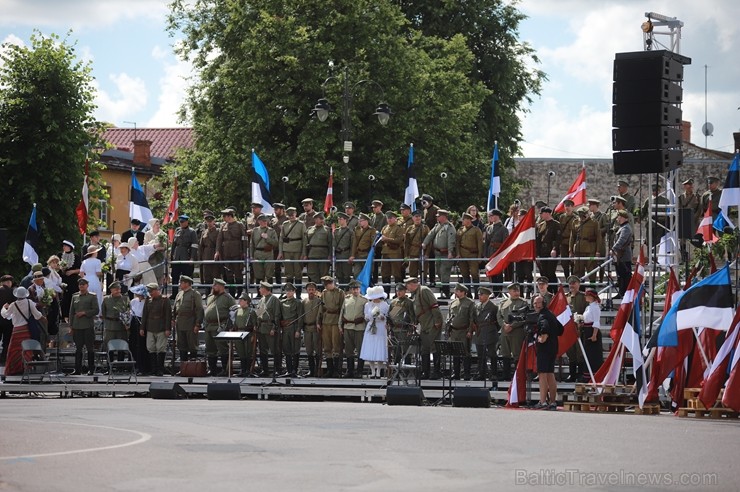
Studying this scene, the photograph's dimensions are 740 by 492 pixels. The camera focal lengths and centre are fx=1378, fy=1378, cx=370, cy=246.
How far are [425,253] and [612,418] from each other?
944cm

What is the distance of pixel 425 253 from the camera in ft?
95.5

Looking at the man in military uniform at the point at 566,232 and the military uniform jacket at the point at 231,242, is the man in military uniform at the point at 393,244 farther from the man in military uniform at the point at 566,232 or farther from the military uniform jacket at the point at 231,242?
the military uniform jacket at the point at 231,242

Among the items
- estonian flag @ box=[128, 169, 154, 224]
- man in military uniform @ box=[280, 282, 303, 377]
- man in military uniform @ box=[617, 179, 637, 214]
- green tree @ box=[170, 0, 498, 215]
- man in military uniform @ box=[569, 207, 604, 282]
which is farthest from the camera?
green tree @ box=[170, 0, 498, 215]

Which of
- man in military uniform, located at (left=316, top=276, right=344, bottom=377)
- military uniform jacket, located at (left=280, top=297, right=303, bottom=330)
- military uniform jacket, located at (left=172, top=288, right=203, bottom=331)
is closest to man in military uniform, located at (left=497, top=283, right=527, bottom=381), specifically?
man in military uniform, located at (left=316, top=276, right=344, bottom=377)

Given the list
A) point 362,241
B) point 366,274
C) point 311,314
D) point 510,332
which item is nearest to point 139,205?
point 362,241

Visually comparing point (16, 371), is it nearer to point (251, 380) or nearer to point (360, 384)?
point (251, 380)

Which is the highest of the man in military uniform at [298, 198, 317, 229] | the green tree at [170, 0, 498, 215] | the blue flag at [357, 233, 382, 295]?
the green tree at [170, 0, 498, 215]

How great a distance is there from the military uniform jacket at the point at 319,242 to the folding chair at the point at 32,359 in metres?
6.07

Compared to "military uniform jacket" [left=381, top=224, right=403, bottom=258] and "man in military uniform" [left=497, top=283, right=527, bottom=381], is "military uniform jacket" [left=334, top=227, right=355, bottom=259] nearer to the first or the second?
"military uniform jacket" [left=381, top=224, right=403, bottom=258]

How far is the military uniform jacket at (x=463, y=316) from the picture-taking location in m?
26.0

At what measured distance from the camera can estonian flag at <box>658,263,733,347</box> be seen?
67.9 ft

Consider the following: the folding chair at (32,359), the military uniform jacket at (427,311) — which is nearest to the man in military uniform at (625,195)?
the military uniform jacket at (427,311)

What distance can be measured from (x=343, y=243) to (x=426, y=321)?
428cm

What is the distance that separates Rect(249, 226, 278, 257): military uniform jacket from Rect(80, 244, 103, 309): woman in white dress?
3.59 meters
